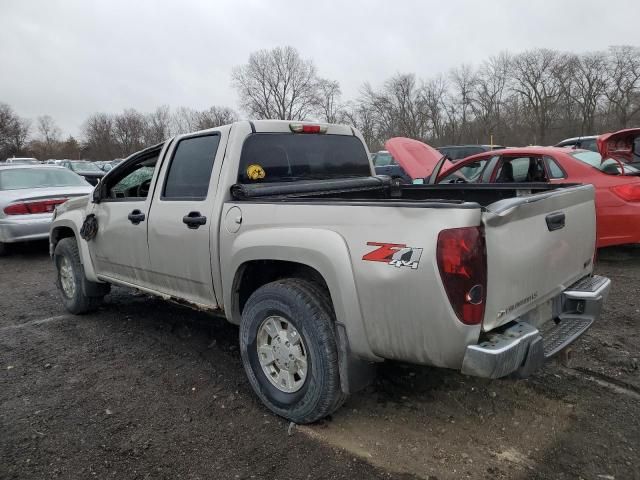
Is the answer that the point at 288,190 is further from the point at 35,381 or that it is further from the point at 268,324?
the point at 35,381

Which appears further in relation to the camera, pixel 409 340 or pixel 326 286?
pixel 326 286

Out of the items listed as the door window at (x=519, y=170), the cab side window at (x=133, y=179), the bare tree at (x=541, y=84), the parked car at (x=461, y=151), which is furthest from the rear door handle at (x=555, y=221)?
the bare tree at (x=541, y=84)

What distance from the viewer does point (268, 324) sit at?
10.2ft

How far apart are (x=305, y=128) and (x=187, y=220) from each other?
1.20 meters

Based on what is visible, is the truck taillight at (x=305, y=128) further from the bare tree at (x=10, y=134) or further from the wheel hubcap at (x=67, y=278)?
the bare tree at (x=10, y=134)

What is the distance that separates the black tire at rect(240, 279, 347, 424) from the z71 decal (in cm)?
50

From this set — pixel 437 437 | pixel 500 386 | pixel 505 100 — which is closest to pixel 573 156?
pixel 500 386

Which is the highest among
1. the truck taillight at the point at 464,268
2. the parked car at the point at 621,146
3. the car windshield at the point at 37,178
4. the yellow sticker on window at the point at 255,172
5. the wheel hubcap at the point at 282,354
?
the car windshield at the point at 37,178

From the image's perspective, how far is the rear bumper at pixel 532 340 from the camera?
225cm

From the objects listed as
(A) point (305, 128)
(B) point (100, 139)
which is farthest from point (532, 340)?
(B) point (100, 139)

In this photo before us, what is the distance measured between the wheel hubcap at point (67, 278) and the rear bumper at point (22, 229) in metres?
3.23

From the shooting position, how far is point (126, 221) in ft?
14.0

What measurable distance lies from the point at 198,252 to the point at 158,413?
1089mm

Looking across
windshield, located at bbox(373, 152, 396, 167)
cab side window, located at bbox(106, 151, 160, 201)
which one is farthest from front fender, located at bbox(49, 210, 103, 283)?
windshield, located at bbox(373, 152, 396, 167)
